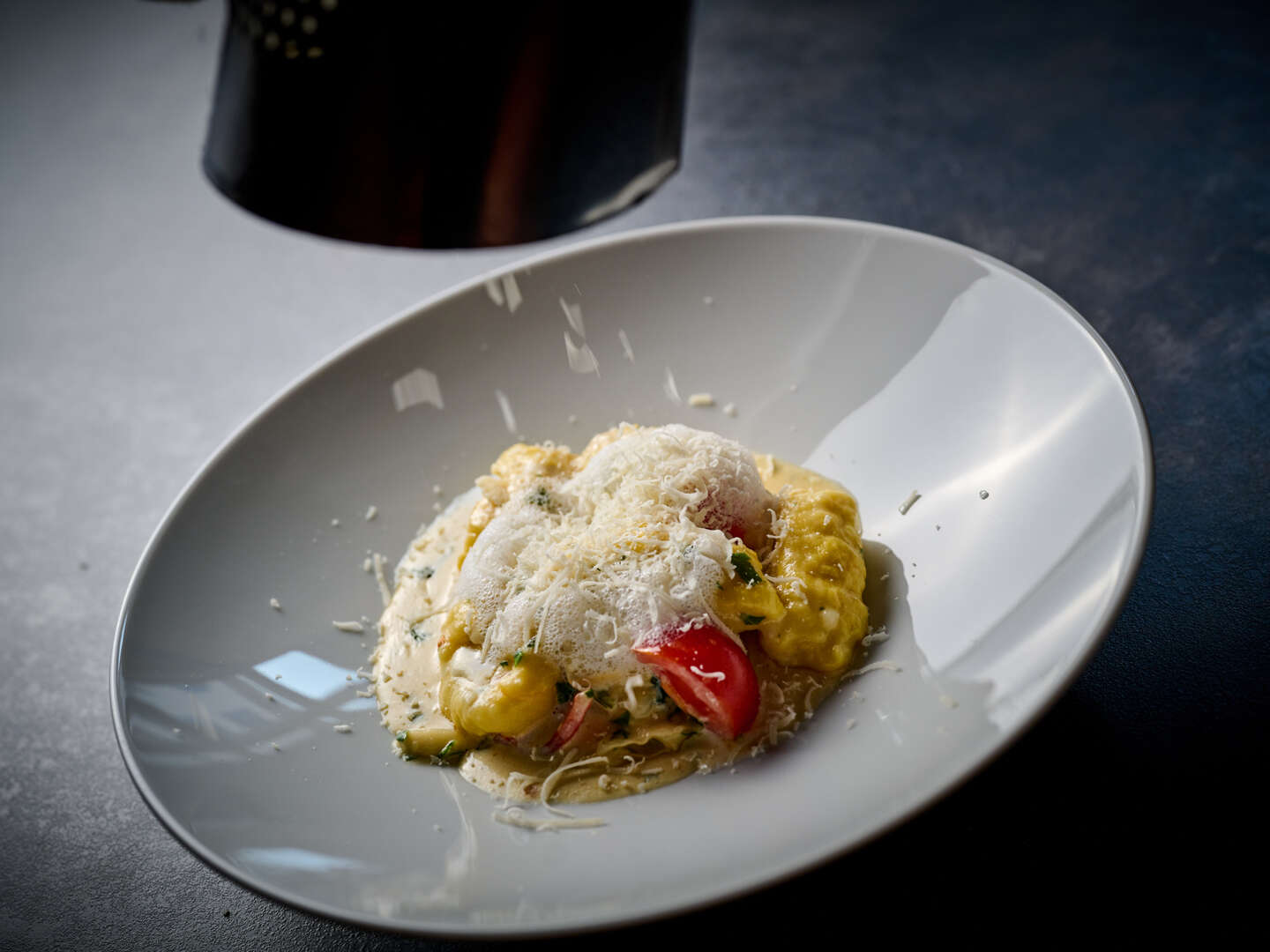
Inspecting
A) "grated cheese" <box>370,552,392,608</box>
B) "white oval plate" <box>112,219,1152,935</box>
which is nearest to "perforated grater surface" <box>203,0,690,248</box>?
"white oval plate" <box>112,219,1152,935</box>

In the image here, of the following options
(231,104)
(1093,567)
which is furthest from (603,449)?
(231,104)

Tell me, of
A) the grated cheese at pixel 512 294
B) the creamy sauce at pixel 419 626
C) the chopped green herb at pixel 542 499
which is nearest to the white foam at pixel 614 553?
the chopped green herb at pixel 542 499

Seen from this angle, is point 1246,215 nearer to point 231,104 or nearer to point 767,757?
point 767,757

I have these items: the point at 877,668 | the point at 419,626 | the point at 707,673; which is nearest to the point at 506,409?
the point at 419,626

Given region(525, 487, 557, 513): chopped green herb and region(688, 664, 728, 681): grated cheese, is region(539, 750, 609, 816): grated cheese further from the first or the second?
region(525, 487, 557, 513): chopped green herb

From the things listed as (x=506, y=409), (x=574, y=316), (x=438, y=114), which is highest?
(x=438, y=114)

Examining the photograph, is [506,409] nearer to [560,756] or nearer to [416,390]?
[416,390]

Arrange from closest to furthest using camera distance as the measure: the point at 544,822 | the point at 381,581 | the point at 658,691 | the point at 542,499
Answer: the point at 544,822 → the point at 658,691 → the point at 542,499 → the point at 381,581
